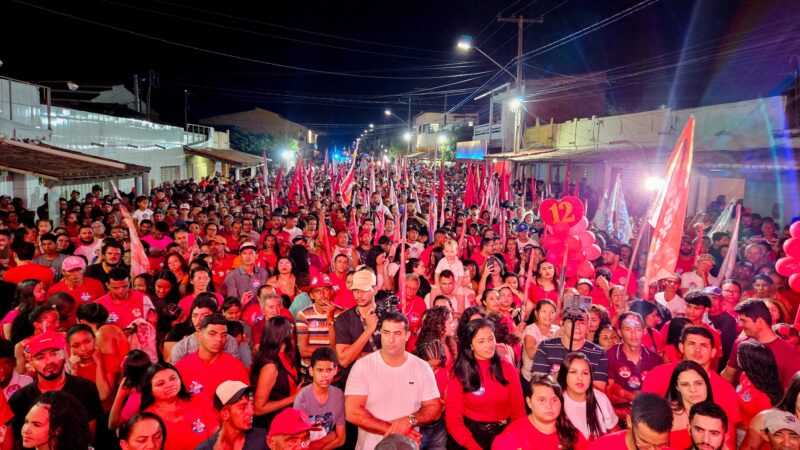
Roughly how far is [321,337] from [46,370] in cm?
220

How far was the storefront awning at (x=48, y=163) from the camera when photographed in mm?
10036

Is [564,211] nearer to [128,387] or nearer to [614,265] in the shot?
[614,265]

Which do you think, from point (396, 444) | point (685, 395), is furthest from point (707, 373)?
point (396, 444)

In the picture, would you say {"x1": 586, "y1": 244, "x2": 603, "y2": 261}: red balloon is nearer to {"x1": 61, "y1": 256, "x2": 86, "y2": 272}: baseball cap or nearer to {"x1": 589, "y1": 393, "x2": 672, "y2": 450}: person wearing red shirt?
{"x1": 589, "y1": 393, "x2": 672, "y2": 450}: person wearing red shirt

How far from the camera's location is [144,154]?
2373cm

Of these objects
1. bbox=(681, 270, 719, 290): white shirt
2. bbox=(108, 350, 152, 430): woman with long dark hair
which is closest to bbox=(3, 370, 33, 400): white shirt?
bbox=(108, 350, 152, 430): woman with long dark hair

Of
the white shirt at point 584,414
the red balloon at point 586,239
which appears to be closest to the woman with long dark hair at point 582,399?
the white shirt at point 584,414

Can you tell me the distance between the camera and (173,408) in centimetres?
375

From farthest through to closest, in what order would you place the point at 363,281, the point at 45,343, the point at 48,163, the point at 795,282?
the point at 48,163, the point at 795,282, the point at 363,281, the point at 45,343

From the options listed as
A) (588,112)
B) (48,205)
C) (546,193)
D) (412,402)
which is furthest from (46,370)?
(588,112)

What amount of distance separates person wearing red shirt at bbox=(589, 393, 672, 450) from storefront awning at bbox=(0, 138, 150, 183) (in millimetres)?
10217

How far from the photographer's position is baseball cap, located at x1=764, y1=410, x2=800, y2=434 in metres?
3.45

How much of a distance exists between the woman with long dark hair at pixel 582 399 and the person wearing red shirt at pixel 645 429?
0.48 metres

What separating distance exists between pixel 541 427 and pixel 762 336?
2514 mm
